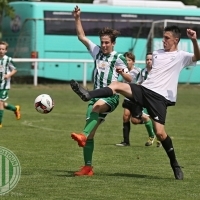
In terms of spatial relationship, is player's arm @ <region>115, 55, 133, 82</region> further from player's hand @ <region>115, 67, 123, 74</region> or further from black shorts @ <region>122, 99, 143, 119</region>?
black shorts @ <region>122, 99, 143, 119</region>

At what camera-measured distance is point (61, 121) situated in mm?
19703

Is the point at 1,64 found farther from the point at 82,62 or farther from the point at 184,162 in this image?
the point at 82,62

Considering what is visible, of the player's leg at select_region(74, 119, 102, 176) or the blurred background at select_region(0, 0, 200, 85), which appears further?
the blurred background at select_region(0, 0, 200, 85)

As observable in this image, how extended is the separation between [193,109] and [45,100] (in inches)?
535

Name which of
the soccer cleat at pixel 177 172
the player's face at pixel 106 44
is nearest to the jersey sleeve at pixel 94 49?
the player's face at pixel 106 44

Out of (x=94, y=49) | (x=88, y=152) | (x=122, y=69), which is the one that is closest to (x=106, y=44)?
(x=94, y=49)

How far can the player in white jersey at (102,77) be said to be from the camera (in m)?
10.6

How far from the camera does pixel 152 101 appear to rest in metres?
10.4

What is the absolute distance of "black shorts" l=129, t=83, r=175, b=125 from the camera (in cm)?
1041

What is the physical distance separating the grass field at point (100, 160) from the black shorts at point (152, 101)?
2.63 ft

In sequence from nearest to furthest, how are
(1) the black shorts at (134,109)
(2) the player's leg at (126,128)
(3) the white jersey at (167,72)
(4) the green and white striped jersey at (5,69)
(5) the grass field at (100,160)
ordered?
(5) the grass field at (100,160)
(3) the white jersey at (167,72)
(2) the player's leg at (126,128)
(1) the black shorts at (134,109)
(4) the green and white striped jersey at (5,69)

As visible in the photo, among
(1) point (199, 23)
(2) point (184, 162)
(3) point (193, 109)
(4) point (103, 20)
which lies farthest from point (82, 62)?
(2) point (184, 162)

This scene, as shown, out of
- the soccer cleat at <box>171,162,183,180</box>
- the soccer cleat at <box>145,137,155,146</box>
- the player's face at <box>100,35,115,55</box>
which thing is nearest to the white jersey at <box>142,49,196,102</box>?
the player's face at <box>100,35,115,55</box>

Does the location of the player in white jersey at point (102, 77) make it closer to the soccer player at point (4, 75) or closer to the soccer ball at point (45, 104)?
the soccer ball at point (45, 104)
